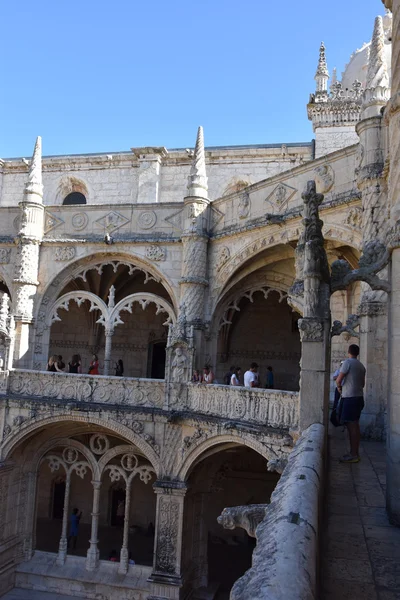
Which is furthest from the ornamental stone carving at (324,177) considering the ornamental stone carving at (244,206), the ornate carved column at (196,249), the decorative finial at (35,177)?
the decorative finial at (35,177)

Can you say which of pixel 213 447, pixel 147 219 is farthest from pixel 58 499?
pixel 147 219

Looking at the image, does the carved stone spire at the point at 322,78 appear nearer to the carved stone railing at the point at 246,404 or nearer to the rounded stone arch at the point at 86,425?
the carved stone railing at the point at 246,404

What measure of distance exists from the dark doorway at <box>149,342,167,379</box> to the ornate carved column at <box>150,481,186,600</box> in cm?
815

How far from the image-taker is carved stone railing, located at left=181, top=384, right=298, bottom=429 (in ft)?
33.1

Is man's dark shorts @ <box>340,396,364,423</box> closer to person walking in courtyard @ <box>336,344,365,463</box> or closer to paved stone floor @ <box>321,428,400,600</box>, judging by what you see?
person walking in courtyard @ <box>336,344,365,463</box>

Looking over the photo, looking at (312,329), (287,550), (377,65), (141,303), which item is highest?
(377,65)

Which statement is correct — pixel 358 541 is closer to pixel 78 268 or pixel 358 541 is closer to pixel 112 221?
pixel 112 221

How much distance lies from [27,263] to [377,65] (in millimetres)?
10802

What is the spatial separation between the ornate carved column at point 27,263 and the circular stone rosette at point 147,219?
10.2ft

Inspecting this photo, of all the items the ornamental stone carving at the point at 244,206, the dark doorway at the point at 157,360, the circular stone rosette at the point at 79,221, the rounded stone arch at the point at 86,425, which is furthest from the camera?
the dark doorway at the point at 157,360

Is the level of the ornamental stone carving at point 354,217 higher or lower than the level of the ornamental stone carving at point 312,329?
higher

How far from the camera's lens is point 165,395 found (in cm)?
1315

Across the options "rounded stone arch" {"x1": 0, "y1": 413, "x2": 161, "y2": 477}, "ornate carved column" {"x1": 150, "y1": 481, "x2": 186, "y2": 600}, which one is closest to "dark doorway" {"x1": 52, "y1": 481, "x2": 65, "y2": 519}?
"rounded stone arch" {"x1": 0, "y1": 413, "x2": 161, "y2": 477}

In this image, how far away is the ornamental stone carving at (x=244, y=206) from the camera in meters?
14.1
